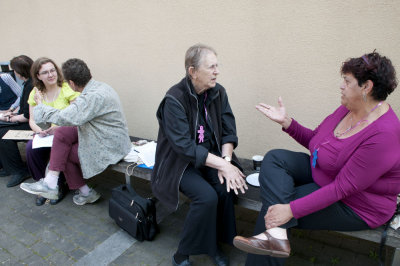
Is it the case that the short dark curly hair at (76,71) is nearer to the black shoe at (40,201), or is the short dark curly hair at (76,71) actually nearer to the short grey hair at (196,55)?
the short grey hair at (196,55)

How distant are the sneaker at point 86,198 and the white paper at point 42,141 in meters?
0.70

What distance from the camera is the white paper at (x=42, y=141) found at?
11.0 ft

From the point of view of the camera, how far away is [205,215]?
7.09 feet

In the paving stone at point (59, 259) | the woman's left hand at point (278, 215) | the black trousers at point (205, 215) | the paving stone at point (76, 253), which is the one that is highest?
the woman's left hand at point (278, 215)

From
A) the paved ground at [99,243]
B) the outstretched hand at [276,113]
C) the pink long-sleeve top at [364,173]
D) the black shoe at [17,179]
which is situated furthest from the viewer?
the black shoe at [17,179]

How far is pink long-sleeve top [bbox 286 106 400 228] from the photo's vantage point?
1.61m

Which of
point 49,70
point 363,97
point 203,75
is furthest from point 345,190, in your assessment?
point 49,70

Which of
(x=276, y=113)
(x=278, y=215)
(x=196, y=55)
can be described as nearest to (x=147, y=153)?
(x=196, y=55)

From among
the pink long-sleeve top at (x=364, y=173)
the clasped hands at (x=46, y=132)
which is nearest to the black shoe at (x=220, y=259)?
the pink long-sleeve top at (x=364, y=173)

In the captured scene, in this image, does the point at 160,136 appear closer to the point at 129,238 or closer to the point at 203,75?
the point at 203,75

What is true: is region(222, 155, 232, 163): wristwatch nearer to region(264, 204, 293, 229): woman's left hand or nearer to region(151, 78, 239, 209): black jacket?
region(151, 78, 239, 209): black jacket

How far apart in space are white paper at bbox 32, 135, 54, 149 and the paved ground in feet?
2.40

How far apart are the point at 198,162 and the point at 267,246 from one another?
78cm

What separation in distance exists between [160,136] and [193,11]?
5.14 ft
